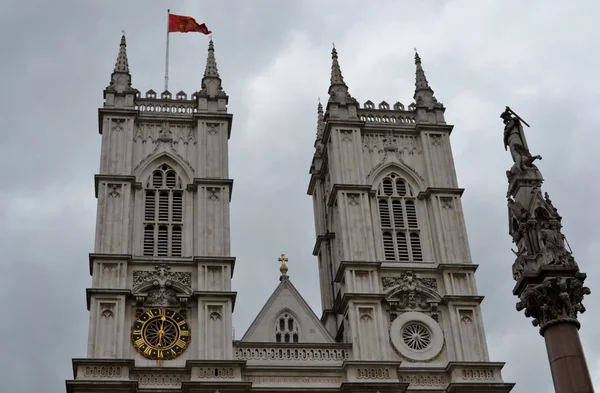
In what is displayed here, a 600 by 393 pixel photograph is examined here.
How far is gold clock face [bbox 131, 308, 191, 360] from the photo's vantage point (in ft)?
109

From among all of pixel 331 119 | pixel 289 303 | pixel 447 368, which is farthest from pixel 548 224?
pixel 331 119

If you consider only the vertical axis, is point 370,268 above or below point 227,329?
above

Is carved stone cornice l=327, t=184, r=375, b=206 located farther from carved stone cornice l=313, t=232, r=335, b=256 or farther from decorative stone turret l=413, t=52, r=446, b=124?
decorative stone turret l=413, t=52, r=446, b=124

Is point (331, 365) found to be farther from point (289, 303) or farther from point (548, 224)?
point (548, 224)

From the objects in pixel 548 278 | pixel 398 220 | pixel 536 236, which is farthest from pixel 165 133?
pixel 548 278

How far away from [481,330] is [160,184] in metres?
14.2

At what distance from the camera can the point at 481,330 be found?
115 ft

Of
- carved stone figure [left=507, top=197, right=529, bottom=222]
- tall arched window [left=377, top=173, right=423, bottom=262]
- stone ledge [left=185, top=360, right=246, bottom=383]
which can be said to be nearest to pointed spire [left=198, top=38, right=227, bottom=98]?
tall arched window [left=377, top=173, right=423, bottom=262]

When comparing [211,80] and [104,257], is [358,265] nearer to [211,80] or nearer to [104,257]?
[104,257]

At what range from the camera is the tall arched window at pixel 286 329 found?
116ft

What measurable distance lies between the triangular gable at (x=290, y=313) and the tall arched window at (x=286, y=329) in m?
0.12

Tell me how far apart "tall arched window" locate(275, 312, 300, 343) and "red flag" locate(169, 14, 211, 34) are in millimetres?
15417

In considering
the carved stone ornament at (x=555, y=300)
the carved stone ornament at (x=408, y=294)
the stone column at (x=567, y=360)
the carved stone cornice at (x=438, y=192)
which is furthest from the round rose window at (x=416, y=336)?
the stone column at (x=567, y=360)

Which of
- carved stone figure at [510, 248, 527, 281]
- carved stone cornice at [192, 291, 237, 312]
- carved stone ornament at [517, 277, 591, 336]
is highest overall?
carved stone cornice at [192, 291, 237, 312]
